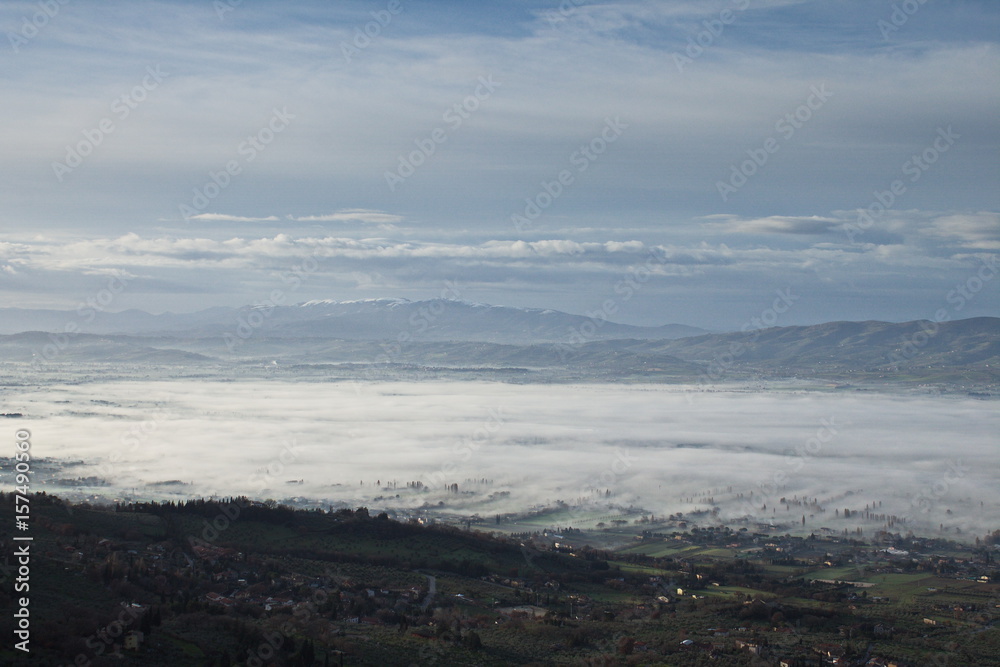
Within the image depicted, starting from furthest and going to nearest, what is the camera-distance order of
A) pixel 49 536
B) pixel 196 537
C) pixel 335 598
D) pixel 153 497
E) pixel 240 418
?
pixel 240 418 → pixel 153 497 → pixel 196 537 → pixel 49 536 → pixel 335 598

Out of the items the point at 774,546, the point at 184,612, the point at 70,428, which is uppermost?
the point at 70,428

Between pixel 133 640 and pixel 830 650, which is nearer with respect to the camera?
pixel 133 640

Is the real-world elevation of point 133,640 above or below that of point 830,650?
above

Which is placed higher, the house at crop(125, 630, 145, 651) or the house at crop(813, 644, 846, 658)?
the house at crop(125, 630, 145, 651)

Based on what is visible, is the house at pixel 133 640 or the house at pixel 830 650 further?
the house at pixel 830 650

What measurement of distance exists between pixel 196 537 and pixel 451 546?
18247 mm

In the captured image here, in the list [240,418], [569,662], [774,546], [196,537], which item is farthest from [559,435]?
[569,662]

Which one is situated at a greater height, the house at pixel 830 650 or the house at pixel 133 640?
the house at pixel 133 640

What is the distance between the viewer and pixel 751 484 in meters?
119

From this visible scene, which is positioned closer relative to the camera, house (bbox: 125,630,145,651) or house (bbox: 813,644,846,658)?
house (bbox: 125,630,145,651)

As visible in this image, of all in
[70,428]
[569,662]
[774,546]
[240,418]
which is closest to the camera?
[569,662]

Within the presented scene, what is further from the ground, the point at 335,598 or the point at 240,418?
the point at 240,418

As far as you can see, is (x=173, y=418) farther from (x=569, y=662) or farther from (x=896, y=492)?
(x=569, y=662)

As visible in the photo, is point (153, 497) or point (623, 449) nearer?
point (153, 497)
